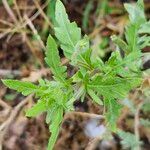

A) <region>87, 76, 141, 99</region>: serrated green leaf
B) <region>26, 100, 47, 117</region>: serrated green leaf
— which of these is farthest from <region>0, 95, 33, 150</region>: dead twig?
<region>87, 76, 141, 99</region>: serrated green leaf

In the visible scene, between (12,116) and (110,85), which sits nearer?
(110,85)

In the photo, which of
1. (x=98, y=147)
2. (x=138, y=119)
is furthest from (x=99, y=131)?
(x=138, y=119)

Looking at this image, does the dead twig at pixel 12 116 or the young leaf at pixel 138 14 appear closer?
the young leaf at pixel 138 14

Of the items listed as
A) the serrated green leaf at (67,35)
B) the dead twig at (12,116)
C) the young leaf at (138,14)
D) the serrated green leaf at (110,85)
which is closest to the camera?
the serrated green leaf at (110,85)

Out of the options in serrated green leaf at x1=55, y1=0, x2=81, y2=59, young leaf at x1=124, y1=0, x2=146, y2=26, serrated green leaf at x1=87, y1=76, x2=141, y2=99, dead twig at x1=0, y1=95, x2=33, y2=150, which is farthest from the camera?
dead twig at x1=0, y1=95, x2=33, y2=150

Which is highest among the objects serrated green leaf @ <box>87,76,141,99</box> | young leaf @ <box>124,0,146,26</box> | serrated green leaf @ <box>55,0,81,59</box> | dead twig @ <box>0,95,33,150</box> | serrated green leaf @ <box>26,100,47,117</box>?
young leaf @ <box>124,0,146,26</box>

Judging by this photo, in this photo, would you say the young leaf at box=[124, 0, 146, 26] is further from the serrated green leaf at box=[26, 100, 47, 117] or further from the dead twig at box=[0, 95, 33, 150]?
the dead twig at box=[0, 95, 33, 150]

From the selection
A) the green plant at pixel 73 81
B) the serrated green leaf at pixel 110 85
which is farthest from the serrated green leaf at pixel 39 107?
the serrated green leaf at pixel 110 85

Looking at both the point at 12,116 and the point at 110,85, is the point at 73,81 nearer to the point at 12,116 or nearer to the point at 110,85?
the point at 110,85

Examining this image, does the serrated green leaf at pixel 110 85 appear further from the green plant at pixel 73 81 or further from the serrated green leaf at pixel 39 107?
the serrated green leaf at pixel 39 107

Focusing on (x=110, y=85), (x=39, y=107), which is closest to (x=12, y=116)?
(x=39, y=107)

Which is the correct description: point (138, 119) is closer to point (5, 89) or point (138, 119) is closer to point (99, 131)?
point (99, 131)
